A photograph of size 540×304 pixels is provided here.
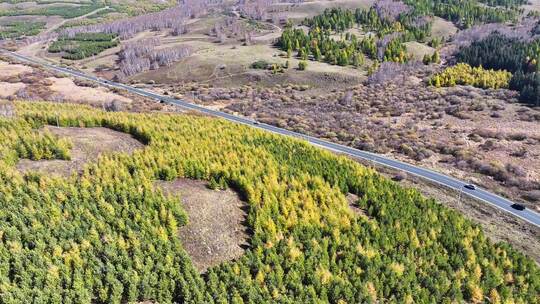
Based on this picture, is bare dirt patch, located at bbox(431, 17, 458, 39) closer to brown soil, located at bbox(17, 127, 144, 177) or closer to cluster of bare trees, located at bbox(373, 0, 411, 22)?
cluster of bare trees, located at bbox(373, 0, 411, 22)

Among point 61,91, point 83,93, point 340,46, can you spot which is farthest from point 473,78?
point 61,91

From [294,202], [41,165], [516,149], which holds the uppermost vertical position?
[41,165]

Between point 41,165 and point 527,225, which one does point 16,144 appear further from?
point 527,225

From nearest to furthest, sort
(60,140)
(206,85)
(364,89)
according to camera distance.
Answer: (60,140) < (364,89) < (206,85)

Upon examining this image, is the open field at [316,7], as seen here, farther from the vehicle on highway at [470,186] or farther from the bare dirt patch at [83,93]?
the vehicle on highway at [470,186]

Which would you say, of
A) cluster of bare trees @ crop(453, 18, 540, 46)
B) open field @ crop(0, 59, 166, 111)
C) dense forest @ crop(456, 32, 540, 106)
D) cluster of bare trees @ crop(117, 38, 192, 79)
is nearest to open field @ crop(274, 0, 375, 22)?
cluster of bare trees @ crop(453, 18, 540, 46)

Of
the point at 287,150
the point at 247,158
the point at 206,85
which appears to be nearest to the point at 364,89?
the point at 206,85

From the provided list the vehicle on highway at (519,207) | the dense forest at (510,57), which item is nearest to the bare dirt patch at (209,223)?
the vehicle on highway at (519,207)
